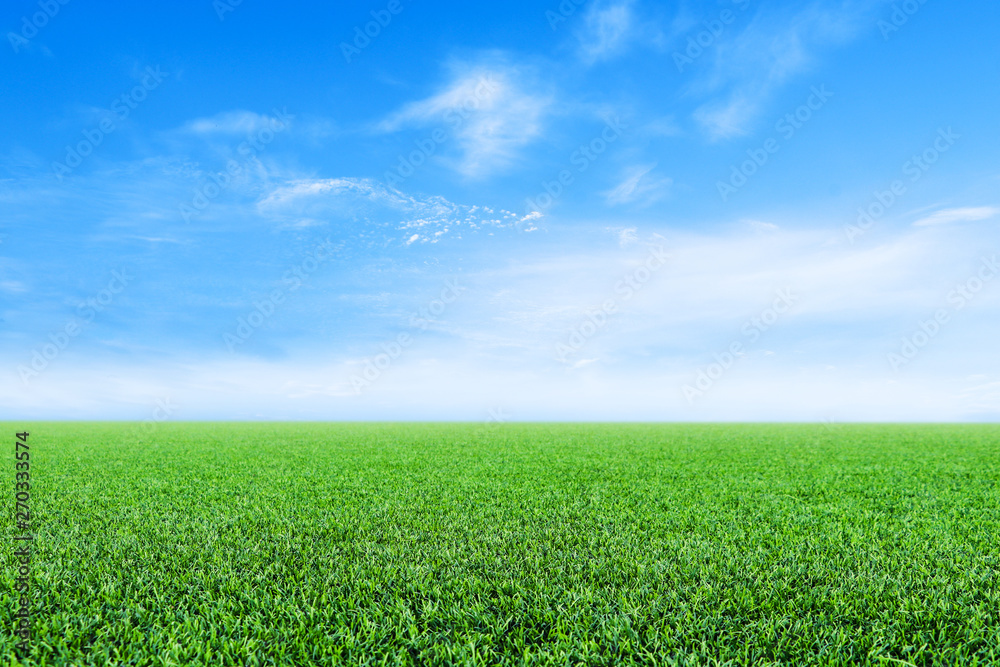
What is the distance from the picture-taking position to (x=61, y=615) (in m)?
3.60

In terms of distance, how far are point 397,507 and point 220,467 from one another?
584 cm

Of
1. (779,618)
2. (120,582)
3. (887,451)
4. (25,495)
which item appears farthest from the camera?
(887,451)

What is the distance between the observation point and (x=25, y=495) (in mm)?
7344

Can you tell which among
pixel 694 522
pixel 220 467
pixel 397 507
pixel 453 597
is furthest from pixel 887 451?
pixel 220 467

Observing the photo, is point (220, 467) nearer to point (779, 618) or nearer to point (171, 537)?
point (171, 537)

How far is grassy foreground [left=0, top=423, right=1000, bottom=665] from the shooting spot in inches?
→ 128

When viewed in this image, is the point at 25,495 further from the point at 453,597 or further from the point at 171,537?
the point at 453,597

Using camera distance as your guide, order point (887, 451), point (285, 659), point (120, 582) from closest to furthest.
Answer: point (285, 659) → point (120, 582) → point (887, 451)

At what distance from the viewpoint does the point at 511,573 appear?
423cm

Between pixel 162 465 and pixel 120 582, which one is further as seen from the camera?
pixel 162 465

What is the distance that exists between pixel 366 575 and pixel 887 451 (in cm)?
1503

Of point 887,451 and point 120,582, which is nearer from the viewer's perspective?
point 120,582

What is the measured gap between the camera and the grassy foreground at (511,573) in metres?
3.26

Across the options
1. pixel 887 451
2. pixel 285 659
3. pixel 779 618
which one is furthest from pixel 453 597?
pixel 887 451
